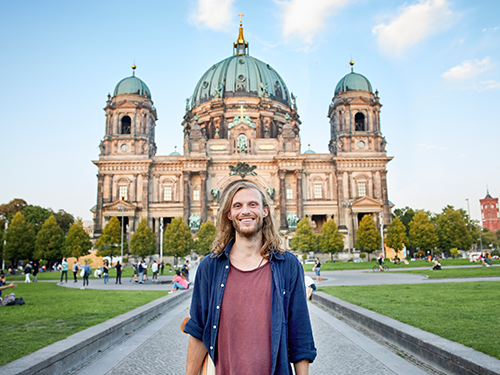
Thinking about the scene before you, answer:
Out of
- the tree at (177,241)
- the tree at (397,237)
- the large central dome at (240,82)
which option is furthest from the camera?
the large central dome at (240,82)

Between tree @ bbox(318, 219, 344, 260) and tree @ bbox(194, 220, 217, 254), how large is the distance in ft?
50.3

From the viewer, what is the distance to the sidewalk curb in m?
5.73

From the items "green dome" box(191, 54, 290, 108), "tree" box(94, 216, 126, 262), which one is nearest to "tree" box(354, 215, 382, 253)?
"tree" box(94, 216, 126, 262)

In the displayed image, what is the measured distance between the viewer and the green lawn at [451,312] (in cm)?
751

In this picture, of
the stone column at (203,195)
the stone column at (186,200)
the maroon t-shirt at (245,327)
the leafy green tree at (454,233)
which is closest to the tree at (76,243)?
the stone column at (186,200)

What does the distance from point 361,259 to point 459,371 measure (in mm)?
56607

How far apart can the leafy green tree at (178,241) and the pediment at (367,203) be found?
1031 inches

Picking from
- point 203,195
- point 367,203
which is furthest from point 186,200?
point 367,203

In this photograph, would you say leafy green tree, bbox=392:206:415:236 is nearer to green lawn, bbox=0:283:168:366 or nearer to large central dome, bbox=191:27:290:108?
large central dome, bbox=191:27:290:108

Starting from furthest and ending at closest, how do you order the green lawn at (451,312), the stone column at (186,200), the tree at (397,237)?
the stone column at (186,200)
the tree at (397,237)
the green lawn at (451,312)

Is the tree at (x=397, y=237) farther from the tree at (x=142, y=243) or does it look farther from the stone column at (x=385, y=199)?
the tree at (x=142, y=243)

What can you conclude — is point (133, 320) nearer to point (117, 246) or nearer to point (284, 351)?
point (284, 351)

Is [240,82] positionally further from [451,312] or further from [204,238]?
[451,312]

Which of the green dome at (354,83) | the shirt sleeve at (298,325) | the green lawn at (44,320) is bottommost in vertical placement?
the green lawn at (44,320)
